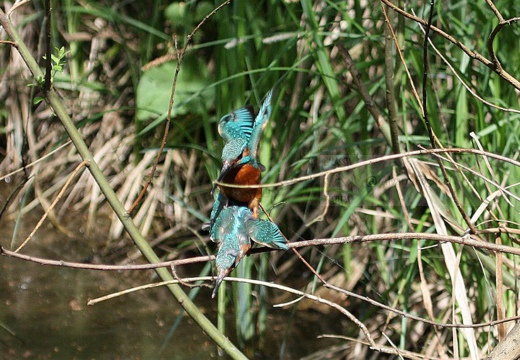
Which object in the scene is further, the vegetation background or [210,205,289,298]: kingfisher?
the vegetation background

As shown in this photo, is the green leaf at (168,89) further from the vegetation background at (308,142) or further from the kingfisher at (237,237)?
the kingfisher at (237,237)

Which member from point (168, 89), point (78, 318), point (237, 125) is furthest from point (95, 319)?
point (237, 125)

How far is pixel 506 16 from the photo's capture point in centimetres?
271

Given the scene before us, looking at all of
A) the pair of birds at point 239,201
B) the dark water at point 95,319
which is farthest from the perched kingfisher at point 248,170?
the dark water at point 95,319

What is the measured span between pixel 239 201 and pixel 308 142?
1.41 metres

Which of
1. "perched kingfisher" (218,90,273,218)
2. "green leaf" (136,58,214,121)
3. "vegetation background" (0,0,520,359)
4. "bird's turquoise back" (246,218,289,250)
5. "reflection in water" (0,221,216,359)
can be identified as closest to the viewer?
"bird's turquoise back" (246,218,289,250)

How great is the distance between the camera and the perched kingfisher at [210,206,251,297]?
5.00 feet

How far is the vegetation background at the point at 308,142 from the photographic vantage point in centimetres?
255

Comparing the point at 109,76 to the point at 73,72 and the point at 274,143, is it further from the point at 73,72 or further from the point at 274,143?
the point at 274,143

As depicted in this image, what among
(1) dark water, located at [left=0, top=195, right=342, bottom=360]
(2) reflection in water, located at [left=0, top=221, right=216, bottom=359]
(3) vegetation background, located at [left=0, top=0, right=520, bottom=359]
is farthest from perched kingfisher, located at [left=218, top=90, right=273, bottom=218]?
(2) reflection in water, located at [left=0, top=221, right=216, bottom=359]

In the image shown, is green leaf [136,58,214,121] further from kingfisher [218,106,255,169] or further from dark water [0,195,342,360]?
kingfisher [218,106,255,169]

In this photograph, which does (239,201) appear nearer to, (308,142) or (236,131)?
(236,131)

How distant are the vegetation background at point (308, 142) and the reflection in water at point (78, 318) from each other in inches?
5.4

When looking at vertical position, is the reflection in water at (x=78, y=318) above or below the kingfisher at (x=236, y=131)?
below
